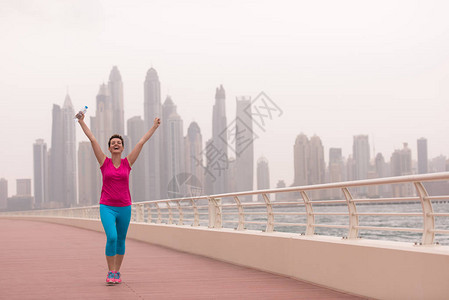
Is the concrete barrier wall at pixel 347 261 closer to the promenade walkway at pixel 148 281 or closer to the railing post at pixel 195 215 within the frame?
the promenade walkway at pixel 148 281

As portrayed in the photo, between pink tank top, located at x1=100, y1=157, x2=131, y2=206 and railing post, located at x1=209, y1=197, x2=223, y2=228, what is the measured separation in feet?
18.5

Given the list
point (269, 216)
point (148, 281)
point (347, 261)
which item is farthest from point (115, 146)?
point (269, 216)

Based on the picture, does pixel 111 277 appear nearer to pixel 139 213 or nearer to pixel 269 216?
pixel 269 216

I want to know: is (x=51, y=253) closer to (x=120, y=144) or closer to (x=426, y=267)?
(x=120, y=144)

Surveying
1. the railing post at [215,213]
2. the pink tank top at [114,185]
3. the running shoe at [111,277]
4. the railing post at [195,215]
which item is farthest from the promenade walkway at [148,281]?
the railing post at [195,215]

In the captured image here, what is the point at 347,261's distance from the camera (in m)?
7.80

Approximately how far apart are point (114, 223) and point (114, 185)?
482 mm

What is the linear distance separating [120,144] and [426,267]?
419 cm

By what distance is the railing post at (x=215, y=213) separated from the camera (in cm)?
1404

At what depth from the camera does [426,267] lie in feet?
20.3

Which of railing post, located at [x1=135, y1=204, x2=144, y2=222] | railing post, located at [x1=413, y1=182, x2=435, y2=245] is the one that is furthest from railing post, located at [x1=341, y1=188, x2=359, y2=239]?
railing post, located at [x1=135, y1=204, x2=144, y2=222]

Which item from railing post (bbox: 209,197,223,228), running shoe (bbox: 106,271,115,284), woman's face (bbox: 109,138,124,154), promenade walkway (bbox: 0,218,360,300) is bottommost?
promenade walkway (bbox: 0,218,360,300)

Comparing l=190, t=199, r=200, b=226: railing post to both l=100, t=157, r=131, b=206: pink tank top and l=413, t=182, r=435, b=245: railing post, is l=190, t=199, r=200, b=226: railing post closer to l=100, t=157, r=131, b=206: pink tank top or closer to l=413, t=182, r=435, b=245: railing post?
l=100, t=157, r=131, b=206: pink tank top

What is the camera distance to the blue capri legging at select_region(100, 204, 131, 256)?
27.7 ft
